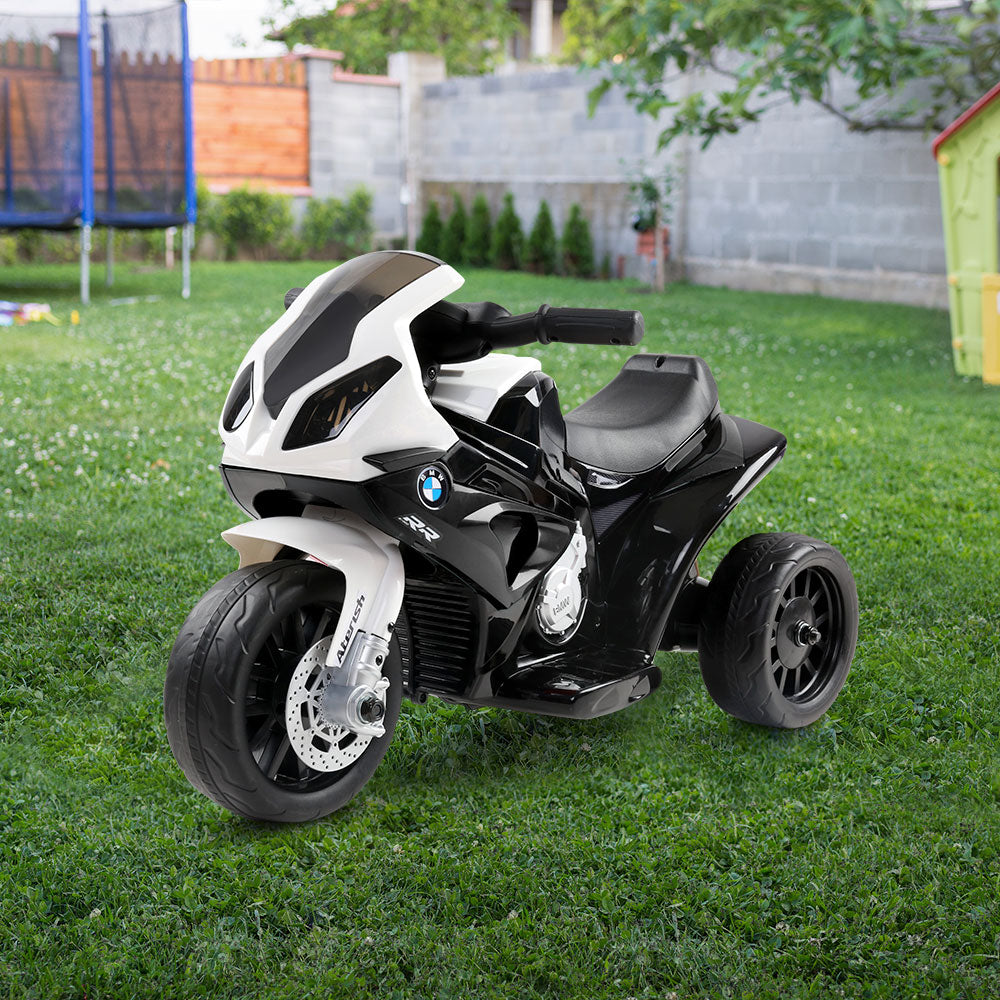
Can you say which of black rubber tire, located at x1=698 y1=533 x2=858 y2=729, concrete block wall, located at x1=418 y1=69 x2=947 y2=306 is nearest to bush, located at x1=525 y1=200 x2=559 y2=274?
concrete block wall, located at x1=418 y1=69 x2=947 y2=306

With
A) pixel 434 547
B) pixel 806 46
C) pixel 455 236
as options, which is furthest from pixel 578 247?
pixel 434 547

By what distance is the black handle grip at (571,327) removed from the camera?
2.16 metres

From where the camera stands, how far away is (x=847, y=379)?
287 inches

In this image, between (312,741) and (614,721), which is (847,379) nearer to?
(614,721)

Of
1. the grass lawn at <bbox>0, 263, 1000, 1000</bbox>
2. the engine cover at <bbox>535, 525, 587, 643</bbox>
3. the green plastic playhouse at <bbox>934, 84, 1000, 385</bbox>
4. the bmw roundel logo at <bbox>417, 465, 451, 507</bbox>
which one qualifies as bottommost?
the grass lawn at <bbox>0, 263, 1000, 1000</bbox>

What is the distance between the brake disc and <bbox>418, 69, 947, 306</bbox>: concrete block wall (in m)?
10.0

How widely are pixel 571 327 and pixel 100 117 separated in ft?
34.9

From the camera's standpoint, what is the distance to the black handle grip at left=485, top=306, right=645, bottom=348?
216cm

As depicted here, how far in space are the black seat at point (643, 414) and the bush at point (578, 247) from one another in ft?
39.0

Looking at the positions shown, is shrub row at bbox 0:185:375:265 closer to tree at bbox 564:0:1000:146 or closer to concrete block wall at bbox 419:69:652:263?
concrete block wall at bbox 419:69:652:263

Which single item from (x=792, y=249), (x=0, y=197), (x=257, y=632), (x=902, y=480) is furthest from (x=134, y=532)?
(x=792, y=249)

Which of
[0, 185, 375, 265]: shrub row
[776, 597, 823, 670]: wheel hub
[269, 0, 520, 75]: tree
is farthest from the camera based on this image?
[269, 0, 520, 75]: tree

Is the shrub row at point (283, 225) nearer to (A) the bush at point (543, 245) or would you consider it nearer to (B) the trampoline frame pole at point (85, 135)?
(A) the bush at point (543, 245)

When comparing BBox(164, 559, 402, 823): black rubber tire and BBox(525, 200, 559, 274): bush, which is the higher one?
BBox(525, 200, 559, 274): bush
